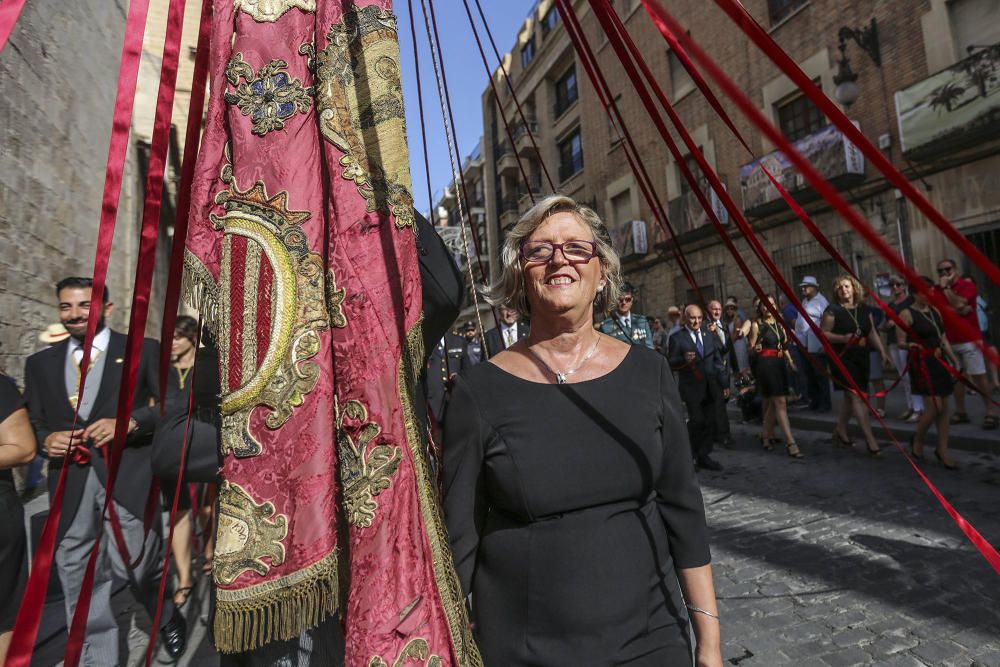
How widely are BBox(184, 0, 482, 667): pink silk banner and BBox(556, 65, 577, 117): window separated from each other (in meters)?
24.3

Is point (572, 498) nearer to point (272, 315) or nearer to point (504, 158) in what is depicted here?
point (272, 315)

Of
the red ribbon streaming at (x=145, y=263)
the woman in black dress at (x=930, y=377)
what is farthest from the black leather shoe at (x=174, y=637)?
the woman in black dress at (x=930, y=377)

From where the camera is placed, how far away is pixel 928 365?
212 inches

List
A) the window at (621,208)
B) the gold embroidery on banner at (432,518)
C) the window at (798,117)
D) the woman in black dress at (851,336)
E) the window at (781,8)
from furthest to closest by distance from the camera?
the window at (621,208) → the window at (781,8) → the window at (798,117) → the woman in black dress at (851,336) → the gold embroidery on banner at (432,518)

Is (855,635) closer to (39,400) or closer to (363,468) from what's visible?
(363,468)

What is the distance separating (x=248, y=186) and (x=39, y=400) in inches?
112

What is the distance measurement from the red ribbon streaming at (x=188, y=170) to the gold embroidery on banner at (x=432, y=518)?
56 centimetres

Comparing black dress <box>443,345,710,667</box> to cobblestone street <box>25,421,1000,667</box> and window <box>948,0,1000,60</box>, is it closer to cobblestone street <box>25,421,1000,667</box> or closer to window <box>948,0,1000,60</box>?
cobblestone street <box>25,421,1000,667</box>

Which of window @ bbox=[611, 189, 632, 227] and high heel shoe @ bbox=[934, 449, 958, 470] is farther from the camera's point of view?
window @ bbox=[611, 189, 632, 227]

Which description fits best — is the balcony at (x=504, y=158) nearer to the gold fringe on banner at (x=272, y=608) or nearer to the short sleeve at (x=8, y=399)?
the short sleeve at (x=8, y=399)

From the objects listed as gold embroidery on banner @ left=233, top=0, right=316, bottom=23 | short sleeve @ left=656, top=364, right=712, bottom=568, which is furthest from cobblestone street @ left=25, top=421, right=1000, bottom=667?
gold embroidery on banner @ left=233, top=0, right=316, bottom=23

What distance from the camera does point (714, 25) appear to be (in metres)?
16.3

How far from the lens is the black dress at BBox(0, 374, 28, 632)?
2500mm

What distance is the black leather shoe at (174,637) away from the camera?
10.2ft
